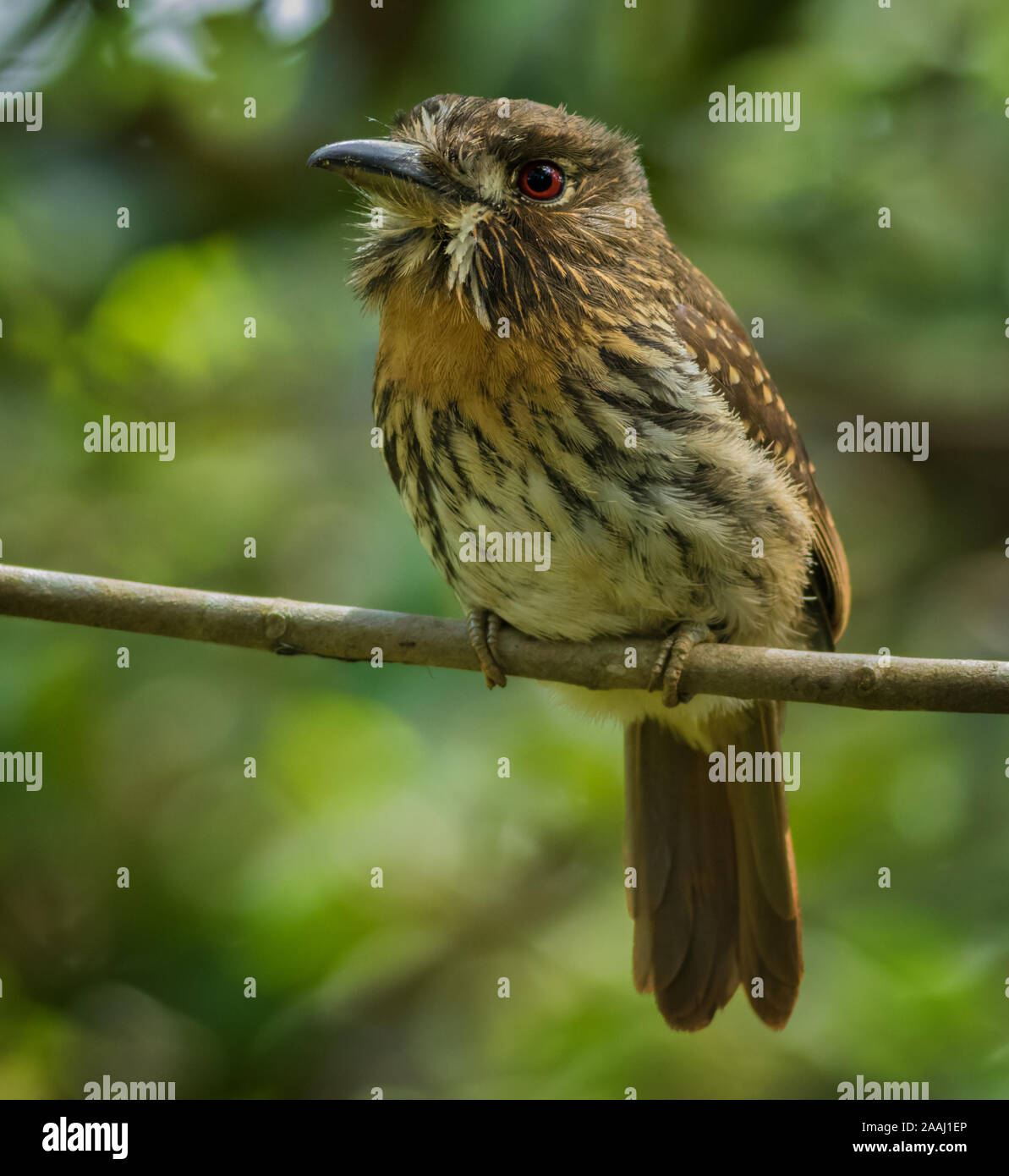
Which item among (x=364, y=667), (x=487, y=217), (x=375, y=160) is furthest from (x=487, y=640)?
(x=375, y=160)

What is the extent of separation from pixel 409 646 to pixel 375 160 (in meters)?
0.87

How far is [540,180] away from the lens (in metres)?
2.58

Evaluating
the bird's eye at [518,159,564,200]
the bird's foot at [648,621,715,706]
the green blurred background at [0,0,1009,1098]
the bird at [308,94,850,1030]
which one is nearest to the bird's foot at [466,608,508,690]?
the bird at [308,94,850,1030]

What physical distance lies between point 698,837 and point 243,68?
7.59 ft

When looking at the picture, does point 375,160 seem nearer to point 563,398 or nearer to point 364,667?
point 563,398

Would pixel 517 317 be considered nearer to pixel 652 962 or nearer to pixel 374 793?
pixel 374 793

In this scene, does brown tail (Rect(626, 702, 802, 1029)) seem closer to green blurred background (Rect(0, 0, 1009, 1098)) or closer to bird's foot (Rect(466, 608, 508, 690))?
green blurred background (Rect(0, 0, 1009, 1098))

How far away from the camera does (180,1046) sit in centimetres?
315

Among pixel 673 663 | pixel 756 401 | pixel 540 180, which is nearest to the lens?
pixel 673 663

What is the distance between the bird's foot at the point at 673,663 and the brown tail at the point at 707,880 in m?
0.57

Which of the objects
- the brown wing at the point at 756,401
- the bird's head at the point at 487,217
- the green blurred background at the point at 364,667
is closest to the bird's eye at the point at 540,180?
the bird's head at the point at 487,217
